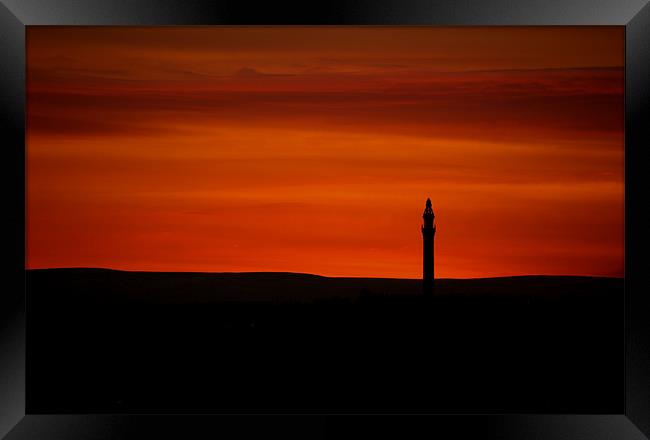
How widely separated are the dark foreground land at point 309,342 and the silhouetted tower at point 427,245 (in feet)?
0.19

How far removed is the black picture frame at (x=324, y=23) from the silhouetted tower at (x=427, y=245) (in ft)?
3.77

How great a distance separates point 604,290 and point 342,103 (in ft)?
5.44

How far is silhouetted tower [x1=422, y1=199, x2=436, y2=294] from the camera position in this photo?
4.52 meters

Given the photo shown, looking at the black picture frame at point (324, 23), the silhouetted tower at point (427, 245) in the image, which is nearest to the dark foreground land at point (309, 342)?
the silhouetted tower at point (427, 245)

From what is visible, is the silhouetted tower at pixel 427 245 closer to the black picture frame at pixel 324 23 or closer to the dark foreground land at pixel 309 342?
the dark foreground land at pixel 309 342

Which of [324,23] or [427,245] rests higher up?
[324,23]

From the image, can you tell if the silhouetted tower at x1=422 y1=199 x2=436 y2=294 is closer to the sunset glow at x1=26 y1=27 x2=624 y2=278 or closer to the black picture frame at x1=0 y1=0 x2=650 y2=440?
the sunset glow at x1=26 y1=27 x2=624 y2=278

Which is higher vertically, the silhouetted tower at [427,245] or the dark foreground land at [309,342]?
the silhouetted tower at [427,245]

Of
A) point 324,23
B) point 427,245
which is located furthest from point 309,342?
point 324,23

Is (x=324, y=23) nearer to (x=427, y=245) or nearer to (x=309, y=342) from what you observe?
(x=427, y=245)

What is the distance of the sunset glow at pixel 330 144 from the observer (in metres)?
4.37

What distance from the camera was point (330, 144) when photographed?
477cm

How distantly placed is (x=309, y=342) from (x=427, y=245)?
3.42 ft

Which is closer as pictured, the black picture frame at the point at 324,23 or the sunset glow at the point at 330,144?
the black picture frame at the point at 324,23
